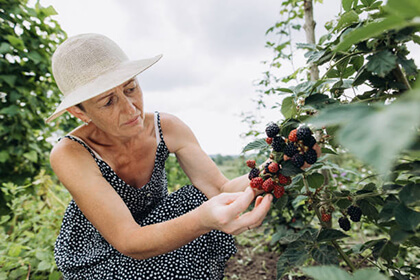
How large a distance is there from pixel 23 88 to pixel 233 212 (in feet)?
8.28

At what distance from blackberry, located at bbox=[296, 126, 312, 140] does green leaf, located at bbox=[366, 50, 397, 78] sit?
21 cm

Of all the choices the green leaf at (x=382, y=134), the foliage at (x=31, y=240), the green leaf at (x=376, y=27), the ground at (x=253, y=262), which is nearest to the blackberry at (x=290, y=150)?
the green leaf at (x=376, y=27)

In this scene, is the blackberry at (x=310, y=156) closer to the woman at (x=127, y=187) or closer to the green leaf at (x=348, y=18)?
the woman at (x=127, y=187)

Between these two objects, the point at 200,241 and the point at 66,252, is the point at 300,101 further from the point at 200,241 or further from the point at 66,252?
the point at 66,252

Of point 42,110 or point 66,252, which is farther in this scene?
point 42,110

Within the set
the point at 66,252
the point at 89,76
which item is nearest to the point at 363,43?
the point at 89,76

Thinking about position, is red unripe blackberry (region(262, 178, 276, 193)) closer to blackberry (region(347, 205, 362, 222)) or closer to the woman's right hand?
the woman's right hand

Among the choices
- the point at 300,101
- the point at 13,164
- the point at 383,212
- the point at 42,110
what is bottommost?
the point at 13,164

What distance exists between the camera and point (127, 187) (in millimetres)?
1491

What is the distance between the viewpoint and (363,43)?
2.15 feet

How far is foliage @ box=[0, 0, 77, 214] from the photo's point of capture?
2443mm

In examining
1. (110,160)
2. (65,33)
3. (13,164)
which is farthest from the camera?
(65,33)

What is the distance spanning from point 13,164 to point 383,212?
9.83 feet

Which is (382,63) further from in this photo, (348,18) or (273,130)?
(273,130)
